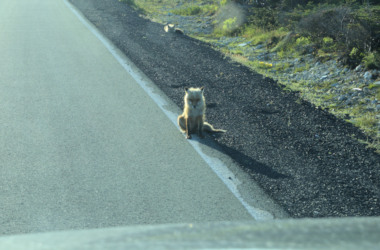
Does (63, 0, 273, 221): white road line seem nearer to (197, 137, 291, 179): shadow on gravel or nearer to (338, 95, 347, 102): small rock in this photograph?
(197, 137, 291, 179): shadow on gravel

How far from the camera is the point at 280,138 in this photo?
22.5 ft

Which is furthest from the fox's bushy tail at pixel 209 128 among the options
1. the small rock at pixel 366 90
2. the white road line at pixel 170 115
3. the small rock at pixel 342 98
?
the small rock at pixel 366 90

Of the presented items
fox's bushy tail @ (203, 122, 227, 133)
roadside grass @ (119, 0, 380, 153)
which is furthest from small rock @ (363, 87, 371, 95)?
fox's bushy tail @ (203, 122, 227, 133)

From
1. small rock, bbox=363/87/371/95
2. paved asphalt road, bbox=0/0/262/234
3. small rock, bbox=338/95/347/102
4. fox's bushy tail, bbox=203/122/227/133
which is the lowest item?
paved asphalt road, bbox=0/0/262/234

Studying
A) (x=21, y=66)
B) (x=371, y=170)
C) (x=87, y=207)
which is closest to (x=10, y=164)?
(x=87, y=207)

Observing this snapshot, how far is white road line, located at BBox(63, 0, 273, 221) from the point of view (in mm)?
4918

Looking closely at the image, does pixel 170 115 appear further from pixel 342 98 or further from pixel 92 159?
pixel 342 98

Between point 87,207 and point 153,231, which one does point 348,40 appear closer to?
point 87,207

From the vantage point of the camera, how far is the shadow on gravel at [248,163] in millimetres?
5688

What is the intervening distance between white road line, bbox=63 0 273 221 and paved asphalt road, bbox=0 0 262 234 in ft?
0.33

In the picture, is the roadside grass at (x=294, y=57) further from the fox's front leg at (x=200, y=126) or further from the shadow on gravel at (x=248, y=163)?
the fox's front leg at (x=200, y=126)

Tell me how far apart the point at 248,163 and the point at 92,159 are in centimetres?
217

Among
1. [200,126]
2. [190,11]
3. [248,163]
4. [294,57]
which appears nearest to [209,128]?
[200,126]

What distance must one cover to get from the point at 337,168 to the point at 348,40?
5892mm
